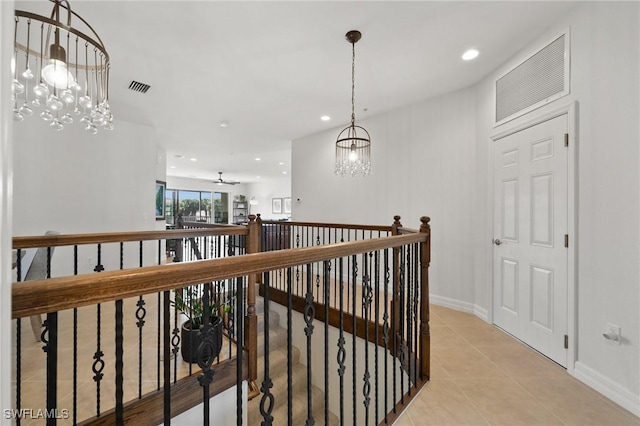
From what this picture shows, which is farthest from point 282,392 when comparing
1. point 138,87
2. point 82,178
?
point 82,178

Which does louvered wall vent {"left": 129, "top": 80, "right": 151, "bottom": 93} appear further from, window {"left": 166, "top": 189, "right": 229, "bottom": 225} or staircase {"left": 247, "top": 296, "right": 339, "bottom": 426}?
window {"left": 166, "top": 189, "right": 229, "bottom": 225}

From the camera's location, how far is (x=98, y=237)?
1.76m

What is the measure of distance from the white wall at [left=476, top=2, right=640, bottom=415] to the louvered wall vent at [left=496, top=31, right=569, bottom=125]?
0.33 ft

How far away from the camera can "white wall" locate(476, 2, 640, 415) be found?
178 cm

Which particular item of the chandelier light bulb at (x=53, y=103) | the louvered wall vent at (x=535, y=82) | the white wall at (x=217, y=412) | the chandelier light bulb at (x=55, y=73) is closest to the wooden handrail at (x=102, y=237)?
the chandelier light bulb at (x=53, y=103)

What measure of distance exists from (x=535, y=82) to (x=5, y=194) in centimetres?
344

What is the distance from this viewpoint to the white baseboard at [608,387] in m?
1.73

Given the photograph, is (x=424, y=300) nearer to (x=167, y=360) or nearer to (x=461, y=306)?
(x=167, y=360)

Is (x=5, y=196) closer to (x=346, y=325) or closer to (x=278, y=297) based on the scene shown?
(x=346, y=325)

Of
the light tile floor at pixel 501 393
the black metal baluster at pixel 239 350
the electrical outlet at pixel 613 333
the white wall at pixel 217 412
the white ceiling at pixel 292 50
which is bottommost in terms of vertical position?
the white wall at pixel 217 412

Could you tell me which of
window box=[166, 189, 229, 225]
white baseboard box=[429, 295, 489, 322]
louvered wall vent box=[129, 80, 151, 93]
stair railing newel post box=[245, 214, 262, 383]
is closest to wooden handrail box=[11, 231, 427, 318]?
stair railing newel post box=[245, 214, 262, 383]

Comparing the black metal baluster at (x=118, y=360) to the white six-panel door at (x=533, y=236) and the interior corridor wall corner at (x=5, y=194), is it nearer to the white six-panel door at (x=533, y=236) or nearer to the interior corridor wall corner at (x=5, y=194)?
the interior corridor wall corner at (x=5, y=194)

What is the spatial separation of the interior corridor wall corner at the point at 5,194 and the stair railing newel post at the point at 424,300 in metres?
1.95

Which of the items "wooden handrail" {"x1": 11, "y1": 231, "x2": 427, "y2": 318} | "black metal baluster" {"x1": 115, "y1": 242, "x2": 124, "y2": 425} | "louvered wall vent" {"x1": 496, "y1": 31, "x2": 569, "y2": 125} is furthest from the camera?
"louvered wall vent" {"x1": 496, "y1": 31, "x2": 569, "y2": 125}
